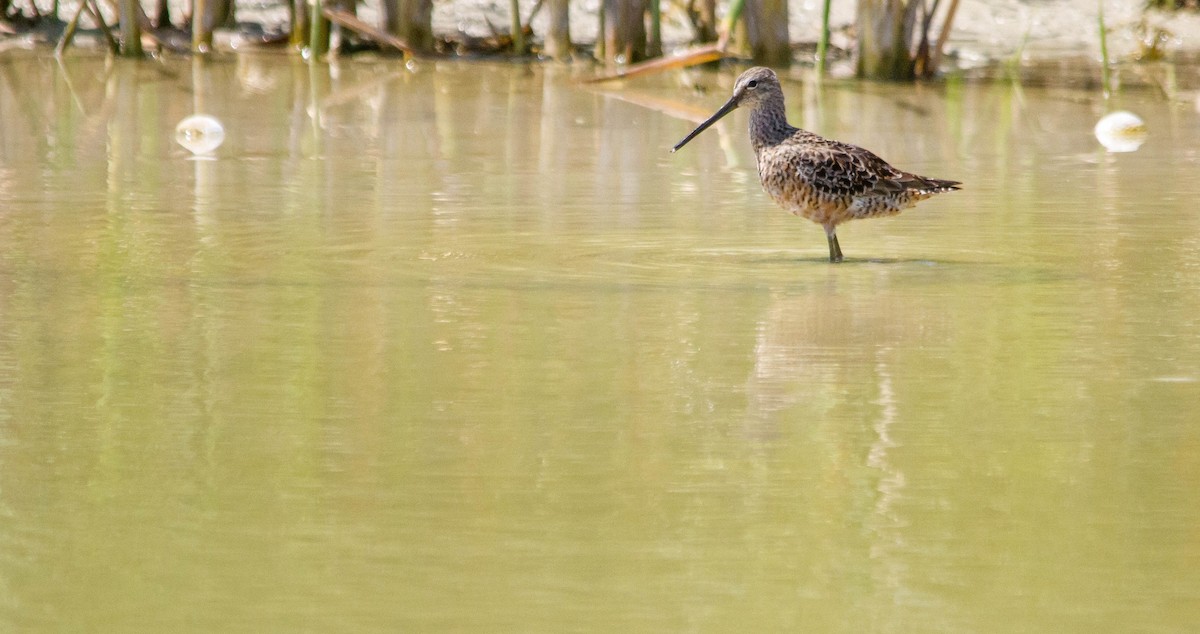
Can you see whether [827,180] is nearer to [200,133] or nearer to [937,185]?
[937,185]

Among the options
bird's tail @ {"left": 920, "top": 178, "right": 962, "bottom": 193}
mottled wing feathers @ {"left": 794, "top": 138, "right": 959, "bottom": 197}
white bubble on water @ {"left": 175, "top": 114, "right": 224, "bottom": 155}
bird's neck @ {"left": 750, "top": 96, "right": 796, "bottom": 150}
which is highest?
bird's neck @ {"left": 750, "top": 96, "right": 796, "bottom": 150}

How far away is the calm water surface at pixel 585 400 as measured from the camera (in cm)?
350

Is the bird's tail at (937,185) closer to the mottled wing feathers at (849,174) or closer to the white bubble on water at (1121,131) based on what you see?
the mottled wing feathers at (849,174)

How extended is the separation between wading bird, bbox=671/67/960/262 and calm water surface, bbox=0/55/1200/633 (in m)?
0.18

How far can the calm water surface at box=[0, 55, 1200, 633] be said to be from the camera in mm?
3498

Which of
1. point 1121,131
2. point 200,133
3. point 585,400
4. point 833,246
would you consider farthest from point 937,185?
point 200,133

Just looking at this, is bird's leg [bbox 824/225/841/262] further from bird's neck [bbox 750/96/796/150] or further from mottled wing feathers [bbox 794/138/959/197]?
bird's neck [bbox 750/96/796/150]

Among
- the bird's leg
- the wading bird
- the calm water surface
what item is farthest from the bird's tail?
the bird's leg

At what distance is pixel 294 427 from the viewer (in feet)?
15.0

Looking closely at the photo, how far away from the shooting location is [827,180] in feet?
23.8

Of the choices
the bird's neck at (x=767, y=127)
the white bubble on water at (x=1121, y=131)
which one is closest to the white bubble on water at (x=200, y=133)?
the bird's neck at (x=767, y=127)

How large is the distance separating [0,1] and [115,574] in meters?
12.5

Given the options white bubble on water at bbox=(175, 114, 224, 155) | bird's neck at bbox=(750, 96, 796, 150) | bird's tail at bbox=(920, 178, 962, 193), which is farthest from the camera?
white bubble on water at bbox=(175, 114, 224, 155)

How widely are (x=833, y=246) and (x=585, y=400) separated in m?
2.61
